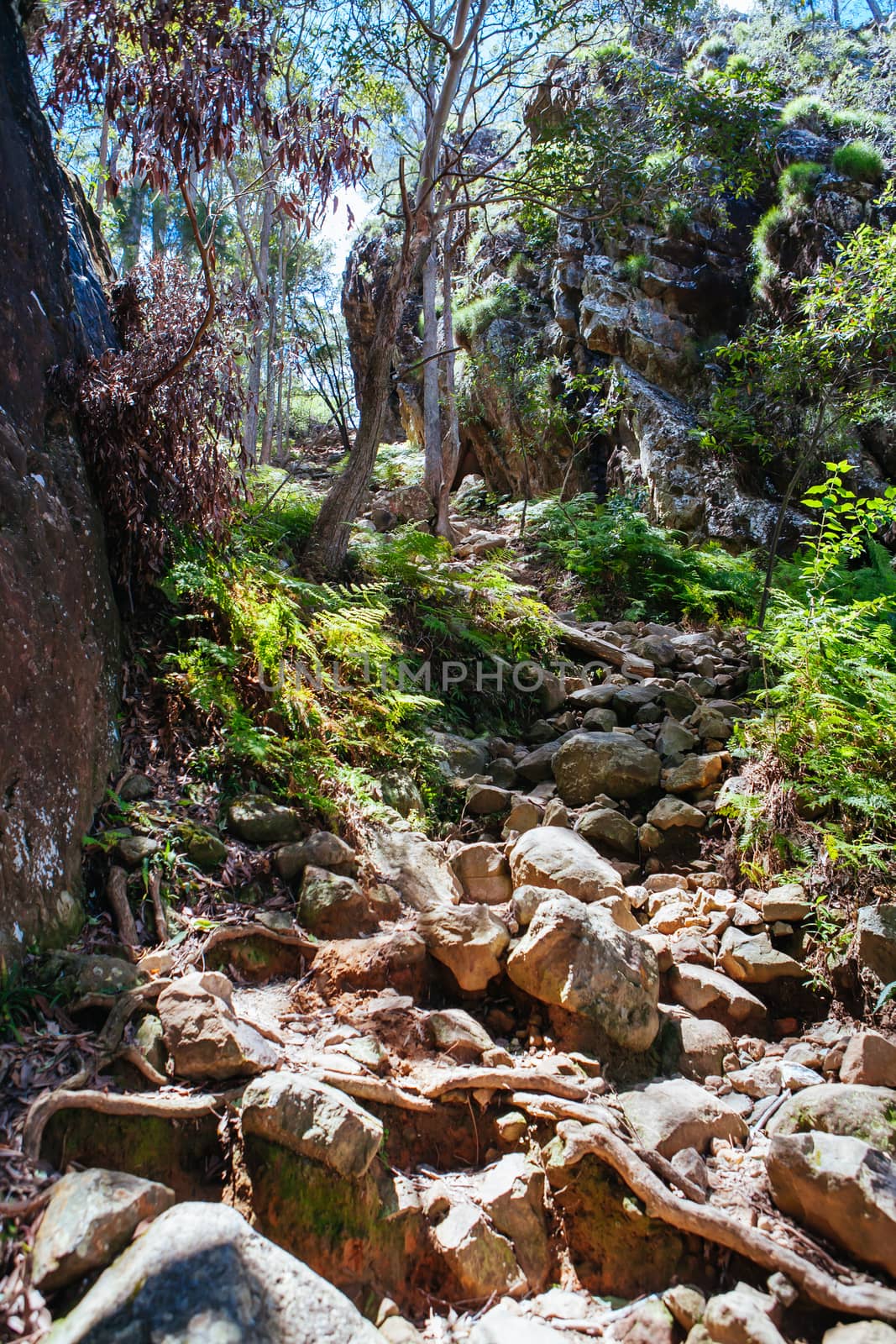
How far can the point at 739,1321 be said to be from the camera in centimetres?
202

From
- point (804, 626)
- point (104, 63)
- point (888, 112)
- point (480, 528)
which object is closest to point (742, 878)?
point (804, 626)

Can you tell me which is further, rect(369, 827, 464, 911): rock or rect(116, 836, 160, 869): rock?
rect(369, 827, 464, 911): rock

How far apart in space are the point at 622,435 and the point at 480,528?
127 inches

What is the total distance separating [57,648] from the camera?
3133 mm

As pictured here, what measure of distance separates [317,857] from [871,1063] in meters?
2.58

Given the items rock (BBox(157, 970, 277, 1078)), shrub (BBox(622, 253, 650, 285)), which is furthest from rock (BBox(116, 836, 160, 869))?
shrub (BBox(622, 253, 650, 285))

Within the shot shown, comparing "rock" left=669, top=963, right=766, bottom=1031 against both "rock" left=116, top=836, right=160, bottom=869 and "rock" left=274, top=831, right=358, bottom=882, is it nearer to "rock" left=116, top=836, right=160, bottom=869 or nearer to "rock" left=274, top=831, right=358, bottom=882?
"rock" left=274, top=831, right=358, bottom=882

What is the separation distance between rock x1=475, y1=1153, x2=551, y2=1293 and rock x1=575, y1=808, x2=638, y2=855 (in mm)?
2256

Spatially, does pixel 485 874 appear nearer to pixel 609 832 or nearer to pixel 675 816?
pixel 609 832

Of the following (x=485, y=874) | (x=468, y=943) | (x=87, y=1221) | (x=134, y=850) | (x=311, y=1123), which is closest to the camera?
(x=87, y=1221)

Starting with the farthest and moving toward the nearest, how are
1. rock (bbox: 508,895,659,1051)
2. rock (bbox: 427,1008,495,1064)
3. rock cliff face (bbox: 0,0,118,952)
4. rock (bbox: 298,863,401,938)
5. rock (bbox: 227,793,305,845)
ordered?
rock (bbox: 227,793,305,845)
rock (bbox: 298,863,401,938)
rock (bbox: 508,895,659,1051)
rock (bbox: 427,1008,495,1064)
rock cliff face (bbox: 0,0,118,952)

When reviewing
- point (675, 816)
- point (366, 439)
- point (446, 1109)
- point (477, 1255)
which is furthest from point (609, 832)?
point (366, 439)

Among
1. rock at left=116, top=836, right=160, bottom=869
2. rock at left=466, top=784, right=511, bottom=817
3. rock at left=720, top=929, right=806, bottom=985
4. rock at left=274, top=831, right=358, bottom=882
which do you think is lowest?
rock at left=720, top=929, right=806, bottom=985

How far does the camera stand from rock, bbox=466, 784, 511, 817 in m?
4.87
